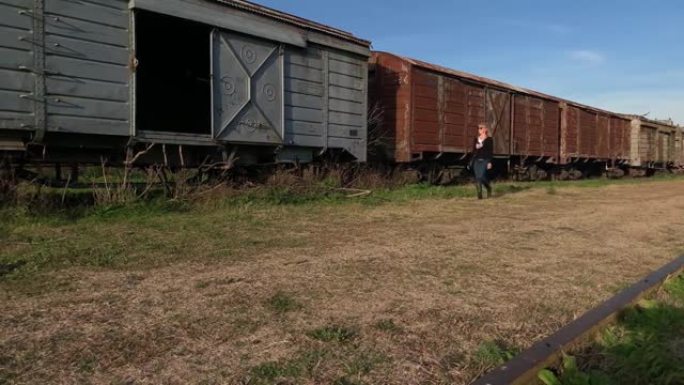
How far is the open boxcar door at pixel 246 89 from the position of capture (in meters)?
8.61

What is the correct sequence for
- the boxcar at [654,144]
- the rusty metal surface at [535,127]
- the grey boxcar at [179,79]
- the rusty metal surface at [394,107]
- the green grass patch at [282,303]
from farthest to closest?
the boxcar at [654,144] → the rusty metal surface at [535,127] → the rusty metal surface at [394,107] → the grey boxcar at [179,79] → the green grass patch at [282,303]

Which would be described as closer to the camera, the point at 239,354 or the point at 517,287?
the point at 239,354

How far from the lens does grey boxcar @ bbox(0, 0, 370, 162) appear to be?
21.8 feet

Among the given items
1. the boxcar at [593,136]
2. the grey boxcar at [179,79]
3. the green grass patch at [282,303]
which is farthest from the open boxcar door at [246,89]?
the boxcar at [593,136]

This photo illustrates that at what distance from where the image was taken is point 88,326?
9.36 ft

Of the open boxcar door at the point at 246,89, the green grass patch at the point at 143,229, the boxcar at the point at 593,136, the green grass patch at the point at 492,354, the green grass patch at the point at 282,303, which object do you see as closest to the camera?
the green grass patch at the point at 492,354

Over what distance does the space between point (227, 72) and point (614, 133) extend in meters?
22.2

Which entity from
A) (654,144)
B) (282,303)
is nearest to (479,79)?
(282,303)

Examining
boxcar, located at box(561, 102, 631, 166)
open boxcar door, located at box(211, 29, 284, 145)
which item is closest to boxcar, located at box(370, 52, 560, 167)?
boxcar, located at box(561, 102, 631, 166)

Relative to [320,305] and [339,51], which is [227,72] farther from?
[320,305]

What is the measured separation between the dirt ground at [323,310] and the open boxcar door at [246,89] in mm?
3547

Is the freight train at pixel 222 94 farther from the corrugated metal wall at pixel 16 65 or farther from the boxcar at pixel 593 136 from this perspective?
Answer: the boxcar at pixel 593 136

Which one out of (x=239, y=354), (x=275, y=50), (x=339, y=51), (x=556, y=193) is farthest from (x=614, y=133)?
(x=239, y=354)

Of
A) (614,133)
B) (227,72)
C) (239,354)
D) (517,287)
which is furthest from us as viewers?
(614,133)
